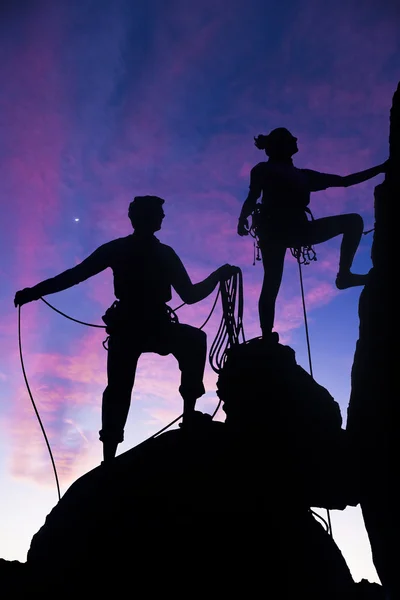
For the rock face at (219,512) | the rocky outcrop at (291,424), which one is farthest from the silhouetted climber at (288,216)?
the rock face at (219,512)

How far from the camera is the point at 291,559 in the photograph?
6.31m

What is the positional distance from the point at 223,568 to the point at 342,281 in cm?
485

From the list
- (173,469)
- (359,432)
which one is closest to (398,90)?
(359,432)

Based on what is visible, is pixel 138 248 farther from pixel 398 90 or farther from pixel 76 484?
pixel 398 90

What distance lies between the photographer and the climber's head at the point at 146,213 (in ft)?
26.0

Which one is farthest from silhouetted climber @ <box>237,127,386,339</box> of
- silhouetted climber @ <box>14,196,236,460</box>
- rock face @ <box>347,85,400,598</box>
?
silhouetted climber @ <box>14,196,236,460</box>

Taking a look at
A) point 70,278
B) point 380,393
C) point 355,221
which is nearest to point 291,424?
point 380,393

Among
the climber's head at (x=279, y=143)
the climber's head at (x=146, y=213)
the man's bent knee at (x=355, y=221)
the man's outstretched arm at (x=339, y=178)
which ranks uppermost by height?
the climber's head at (x=279, y=143)

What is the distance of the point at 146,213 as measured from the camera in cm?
793

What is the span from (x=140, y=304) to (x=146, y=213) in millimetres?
1547

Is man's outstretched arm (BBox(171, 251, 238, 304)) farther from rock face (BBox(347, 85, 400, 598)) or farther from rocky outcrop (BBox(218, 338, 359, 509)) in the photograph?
rock face (BBox(347, 85, 400, 598))

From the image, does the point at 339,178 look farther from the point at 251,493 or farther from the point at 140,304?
the point at 251,493

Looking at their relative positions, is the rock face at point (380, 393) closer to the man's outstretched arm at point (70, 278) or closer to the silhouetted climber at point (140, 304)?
the silhouetted climber at point (140, 304)

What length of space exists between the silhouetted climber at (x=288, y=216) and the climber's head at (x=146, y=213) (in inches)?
64.5
